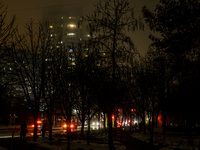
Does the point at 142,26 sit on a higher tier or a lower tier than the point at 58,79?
higher

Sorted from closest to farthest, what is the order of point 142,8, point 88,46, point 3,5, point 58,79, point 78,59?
point 3,5, point 142,8, point 88,46, point 58,79, point 78,59

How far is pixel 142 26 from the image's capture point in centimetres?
1466

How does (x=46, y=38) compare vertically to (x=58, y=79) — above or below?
above

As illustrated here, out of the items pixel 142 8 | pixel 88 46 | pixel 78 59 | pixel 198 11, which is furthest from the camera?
pixel 78 59

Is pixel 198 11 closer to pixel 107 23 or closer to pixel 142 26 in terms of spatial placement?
pixel 142 26

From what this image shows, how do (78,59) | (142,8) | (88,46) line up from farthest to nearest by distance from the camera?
1. (78,59)
2. (88,46)
3. (142,8)

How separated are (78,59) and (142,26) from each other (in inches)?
378

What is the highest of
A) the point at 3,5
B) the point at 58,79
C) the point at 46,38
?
the point at 46,38

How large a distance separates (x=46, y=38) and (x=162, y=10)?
44.1ft

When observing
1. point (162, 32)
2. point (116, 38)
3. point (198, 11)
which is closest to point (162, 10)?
point (162, 32)

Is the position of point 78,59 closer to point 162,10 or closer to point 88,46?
point 88,46

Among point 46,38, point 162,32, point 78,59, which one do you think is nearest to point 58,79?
point 78,59

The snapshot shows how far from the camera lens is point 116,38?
1562 centimetres

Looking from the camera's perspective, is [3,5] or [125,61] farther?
[125,61]
